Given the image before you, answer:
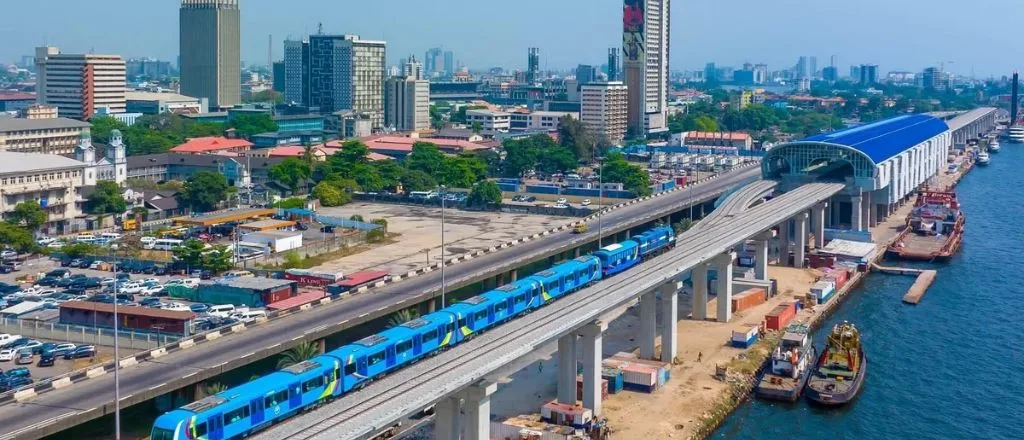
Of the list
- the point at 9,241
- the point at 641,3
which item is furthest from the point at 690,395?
the point at 641,3

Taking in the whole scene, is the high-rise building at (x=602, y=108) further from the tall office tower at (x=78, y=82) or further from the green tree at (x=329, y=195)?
the tall office tower at (x=78, y=82)

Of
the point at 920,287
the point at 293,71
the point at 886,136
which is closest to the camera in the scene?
the point at 920,287

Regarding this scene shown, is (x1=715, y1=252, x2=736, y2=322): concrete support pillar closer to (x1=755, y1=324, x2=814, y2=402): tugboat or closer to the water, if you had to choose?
the water

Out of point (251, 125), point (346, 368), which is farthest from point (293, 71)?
point (346, 368)

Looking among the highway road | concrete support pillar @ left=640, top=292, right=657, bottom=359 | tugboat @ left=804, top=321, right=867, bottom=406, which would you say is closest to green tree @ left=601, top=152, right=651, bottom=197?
the highway road

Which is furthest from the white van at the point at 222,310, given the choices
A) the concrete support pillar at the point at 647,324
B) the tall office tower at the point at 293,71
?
the tall office tower at the point at 293,71

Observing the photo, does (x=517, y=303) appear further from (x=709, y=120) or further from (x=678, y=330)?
(x=709, y=120)

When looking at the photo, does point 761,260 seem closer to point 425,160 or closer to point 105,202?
point 105,202
